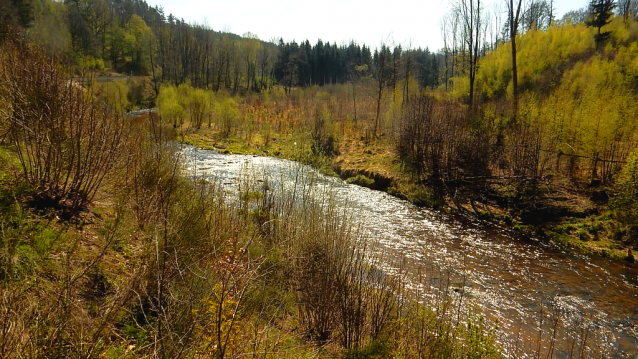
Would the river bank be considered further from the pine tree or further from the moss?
the pine tree

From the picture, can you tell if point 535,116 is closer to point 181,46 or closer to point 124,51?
point 181,46

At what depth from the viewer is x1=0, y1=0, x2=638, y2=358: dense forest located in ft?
10.2

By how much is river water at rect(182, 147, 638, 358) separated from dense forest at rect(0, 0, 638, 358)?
0.21 meters

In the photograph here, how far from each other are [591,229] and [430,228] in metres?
5.38

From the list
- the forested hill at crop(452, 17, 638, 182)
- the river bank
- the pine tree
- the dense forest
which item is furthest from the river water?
the pine tree

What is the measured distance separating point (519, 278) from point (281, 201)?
674 cm

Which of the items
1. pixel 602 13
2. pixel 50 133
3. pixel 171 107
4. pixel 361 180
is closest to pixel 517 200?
pixel 361 180

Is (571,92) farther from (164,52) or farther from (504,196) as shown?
(164,52)

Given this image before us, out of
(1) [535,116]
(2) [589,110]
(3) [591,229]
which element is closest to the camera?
(3) [591,229]

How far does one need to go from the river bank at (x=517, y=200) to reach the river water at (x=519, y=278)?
0.69 m

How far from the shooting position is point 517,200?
1312 centimetres

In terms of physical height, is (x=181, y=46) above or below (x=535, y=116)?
above

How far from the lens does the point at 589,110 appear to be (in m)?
12.3

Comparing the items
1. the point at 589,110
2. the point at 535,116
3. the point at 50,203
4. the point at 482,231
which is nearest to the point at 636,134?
the point at 589,110
